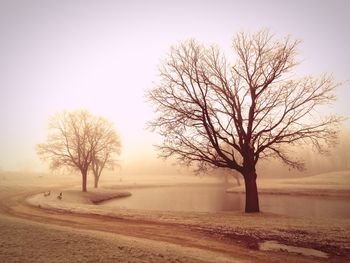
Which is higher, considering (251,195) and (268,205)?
(251,195)

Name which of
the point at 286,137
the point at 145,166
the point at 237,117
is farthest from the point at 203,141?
the point at 145,166

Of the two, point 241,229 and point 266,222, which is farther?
point 266,222

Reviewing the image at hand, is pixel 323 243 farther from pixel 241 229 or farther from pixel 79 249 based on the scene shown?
pixel 79 249

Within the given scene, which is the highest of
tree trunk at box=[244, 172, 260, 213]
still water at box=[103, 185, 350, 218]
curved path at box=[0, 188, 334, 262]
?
tree trunk at box=[244, 172, 260, 213]

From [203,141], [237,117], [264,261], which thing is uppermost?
[237,117]

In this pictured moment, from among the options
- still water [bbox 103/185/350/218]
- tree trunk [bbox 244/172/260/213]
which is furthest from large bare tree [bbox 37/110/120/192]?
tree trunk [bbox 244/172/260/213]

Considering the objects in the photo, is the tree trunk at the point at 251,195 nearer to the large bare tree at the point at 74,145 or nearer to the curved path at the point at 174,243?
the curved path at the point at 174,243

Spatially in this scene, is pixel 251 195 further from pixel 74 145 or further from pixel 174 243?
pixel 74 145

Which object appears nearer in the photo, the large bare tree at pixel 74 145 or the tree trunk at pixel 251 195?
the tree trunk at pixel 251 195

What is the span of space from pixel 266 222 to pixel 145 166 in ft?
562

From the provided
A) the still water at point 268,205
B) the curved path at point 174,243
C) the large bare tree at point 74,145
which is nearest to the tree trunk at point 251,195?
the still water at point 268,205

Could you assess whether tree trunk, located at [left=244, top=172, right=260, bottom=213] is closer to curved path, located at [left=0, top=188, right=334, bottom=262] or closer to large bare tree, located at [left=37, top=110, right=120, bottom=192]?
curved path, located at [left=0, top=188, right=334, bottom=262]

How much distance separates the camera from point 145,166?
185000mm

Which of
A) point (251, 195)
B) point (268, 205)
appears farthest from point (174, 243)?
point (268, 205)
